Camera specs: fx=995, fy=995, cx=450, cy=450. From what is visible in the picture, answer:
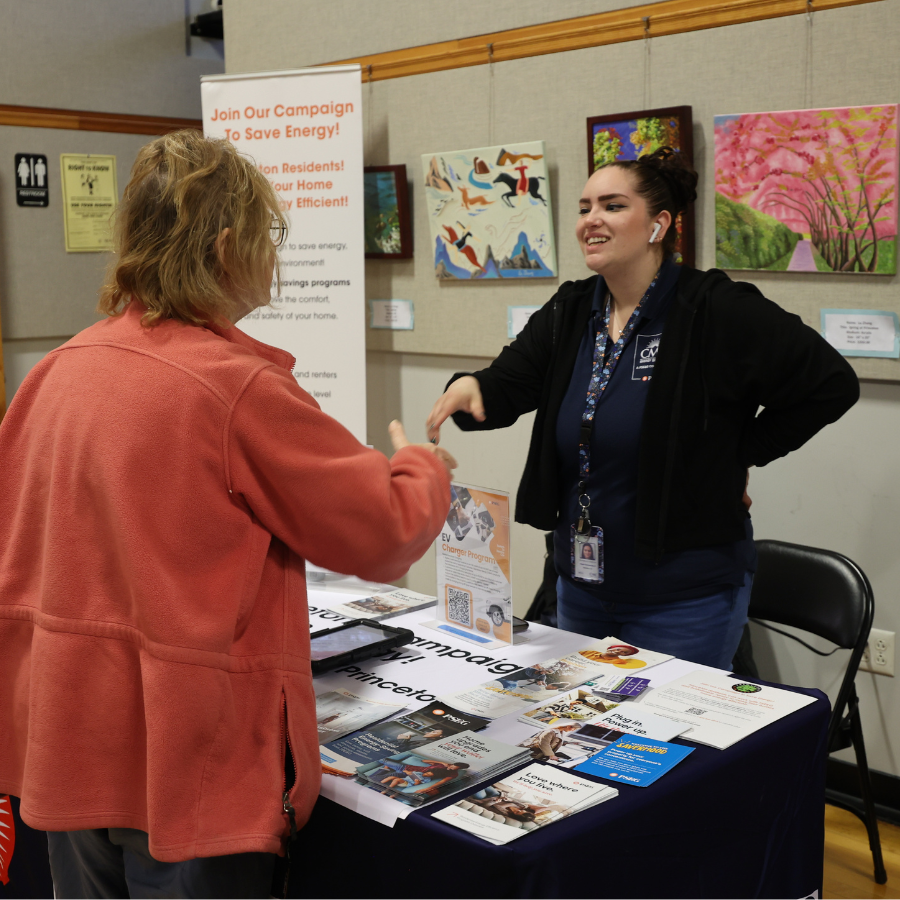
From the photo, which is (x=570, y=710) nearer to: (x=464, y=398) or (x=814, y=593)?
(x=464, y=398)

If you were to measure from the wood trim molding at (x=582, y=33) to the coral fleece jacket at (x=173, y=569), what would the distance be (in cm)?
225

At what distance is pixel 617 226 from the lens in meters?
2.16

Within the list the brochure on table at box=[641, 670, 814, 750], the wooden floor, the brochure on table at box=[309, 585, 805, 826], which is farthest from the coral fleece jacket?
the wooden floor

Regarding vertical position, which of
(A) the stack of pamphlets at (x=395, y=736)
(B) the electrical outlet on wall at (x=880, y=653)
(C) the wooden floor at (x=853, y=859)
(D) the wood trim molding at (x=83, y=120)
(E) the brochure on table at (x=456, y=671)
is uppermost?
(D) the wood trim molding at (x=83, y=120)

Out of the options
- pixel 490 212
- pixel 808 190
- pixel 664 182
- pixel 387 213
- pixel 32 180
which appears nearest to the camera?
pixel 664 182

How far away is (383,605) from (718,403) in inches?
34.2

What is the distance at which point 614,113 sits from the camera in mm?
3215

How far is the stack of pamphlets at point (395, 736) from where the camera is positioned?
58.5 inches

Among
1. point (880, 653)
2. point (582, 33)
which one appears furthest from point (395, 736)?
point (582, 33)

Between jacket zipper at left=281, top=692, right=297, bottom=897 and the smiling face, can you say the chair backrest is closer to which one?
the smiling face

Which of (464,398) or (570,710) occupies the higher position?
(464,398)

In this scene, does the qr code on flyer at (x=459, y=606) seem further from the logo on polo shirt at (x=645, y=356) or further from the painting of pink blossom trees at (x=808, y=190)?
the painting of pink blossom trees at (x=808, y=190)

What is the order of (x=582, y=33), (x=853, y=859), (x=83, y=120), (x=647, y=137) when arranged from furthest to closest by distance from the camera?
1. (x=83, y=120)
2. (x=582, y=33)
3. (x=647, y=137)
4. (x=853, y=859)

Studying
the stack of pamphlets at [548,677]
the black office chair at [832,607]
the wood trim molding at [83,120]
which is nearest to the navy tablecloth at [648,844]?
the stack of pamphlets at [548,677]
